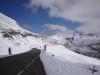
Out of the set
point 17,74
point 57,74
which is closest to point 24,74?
point 17,74

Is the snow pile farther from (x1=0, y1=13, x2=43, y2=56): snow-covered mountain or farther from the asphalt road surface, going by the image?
(x1=0, y1=13, x2=43, y2=56): snow-covered mountain

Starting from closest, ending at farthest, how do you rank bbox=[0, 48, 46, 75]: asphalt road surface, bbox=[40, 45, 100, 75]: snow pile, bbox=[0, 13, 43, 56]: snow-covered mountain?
bbox=[0, 48, 46, 75]: asphalt road surface < bbox=[40, 45, 100, 75]: snow pile < bbox=[0, 13, 43, 56]: snow-covered mountain

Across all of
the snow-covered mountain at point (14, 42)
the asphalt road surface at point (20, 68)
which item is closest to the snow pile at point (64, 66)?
the asphalt road surface at point (20, 68)

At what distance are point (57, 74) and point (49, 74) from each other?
63 cm

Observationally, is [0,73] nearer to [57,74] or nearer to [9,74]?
[9,74]

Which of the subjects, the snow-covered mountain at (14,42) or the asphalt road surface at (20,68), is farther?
the snow-covered mountain at (14,42)

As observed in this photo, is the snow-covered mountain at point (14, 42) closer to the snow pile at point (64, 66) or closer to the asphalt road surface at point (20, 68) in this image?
the snow pile at point (64, 66)

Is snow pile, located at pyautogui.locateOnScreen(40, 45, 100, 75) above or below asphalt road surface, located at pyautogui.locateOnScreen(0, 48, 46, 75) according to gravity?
below

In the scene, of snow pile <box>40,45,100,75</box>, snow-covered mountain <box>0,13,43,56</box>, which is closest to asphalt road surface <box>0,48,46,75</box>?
snow pile <box>40,45,100,75</box>

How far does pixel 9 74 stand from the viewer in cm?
1066

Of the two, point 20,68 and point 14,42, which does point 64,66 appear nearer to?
point 20,68

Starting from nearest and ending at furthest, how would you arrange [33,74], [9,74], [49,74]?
[9,74] → [33,74] → [49,74]

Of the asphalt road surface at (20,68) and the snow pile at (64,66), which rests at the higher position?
the asphalt road surface at (20,68)

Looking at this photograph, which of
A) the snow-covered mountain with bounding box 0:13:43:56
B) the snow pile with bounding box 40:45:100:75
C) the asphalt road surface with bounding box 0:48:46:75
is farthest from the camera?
the snow-covered mountain with bounding box 0:13:43:56
